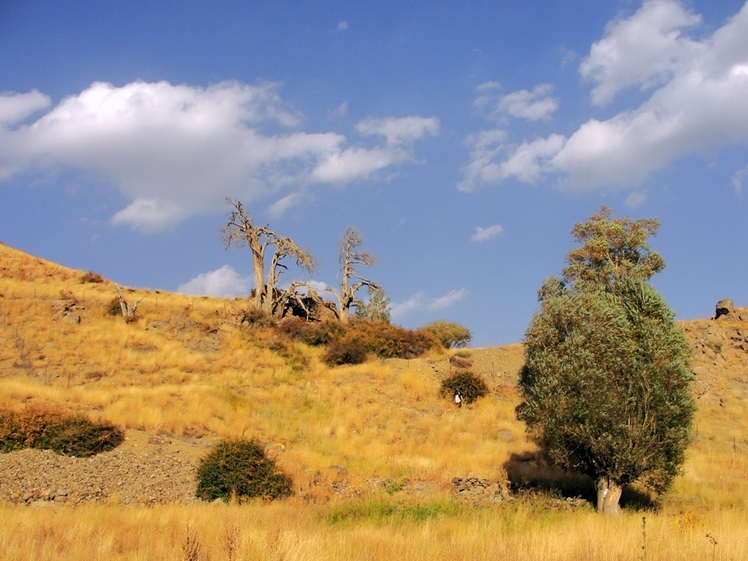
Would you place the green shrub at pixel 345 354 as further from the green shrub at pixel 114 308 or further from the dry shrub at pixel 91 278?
the dry shrub at pixel 91 278

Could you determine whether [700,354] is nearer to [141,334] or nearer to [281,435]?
[281,435]

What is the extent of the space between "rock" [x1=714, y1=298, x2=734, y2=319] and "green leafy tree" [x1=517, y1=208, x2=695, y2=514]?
32.9m

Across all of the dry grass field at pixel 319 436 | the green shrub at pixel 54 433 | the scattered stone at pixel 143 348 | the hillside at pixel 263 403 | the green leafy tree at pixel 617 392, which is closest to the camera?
the dry grass field at pixel 319 436

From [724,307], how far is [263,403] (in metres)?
34.4

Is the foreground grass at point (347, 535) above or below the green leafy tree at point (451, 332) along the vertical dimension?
below

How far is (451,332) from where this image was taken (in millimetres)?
60312

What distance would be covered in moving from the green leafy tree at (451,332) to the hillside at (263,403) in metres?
17.7

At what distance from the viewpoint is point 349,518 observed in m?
14.3

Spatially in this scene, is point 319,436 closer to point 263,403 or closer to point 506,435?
point 263,403

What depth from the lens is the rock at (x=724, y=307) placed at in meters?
43.6

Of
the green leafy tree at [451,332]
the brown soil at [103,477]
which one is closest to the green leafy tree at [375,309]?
the green leafy tree at [451,332]

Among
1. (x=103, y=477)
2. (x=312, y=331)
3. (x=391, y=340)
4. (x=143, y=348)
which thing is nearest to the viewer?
(x=103, y=477)

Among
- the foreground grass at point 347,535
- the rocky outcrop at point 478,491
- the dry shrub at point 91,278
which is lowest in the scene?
the rocky outcrop at point 478,491

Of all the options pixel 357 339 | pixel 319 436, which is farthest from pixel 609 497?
pixel 357 339
